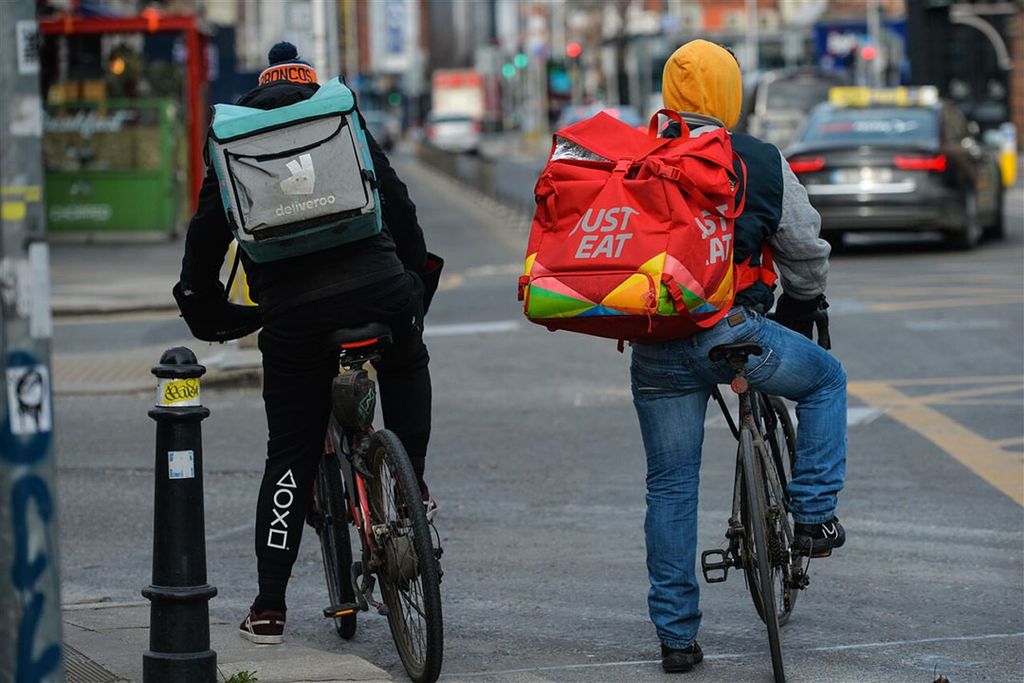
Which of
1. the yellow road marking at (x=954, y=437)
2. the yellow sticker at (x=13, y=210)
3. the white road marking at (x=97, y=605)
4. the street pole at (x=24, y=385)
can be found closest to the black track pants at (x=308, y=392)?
the white road marking at (x=97, y=605)

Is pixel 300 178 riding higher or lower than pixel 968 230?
higher

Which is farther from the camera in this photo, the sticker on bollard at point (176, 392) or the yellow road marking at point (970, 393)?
the yellow road marking at point (970, 393)

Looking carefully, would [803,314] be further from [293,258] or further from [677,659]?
[293,258]

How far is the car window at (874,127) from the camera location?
19.7m

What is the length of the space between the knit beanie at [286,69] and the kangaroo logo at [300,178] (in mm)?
409

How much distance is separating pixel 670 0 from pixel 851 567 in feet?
298

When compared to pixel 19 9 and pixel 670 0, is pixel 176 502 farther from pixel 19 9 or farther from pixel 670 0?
pixel 670 0

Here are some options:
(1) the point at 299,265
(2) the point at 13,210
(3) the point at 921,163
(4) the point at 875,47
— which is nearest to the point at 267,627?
(1) the point at 299,265

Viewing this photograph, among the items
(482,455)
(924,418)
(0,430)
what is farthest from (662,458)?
(924,418)

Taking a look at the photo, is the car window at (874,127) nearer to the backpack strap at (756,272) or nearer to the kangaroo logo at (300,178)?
the backpack strap at (756,272)

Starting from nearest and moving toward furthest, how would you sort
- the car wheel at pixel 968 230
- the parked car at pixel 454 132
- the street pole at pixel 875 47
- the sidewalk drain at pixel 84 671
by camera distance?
1. the sidewalk drain at pixel 84 671
2. the car wheel at pixel 968 230
3. the street pole at pixel 875 47
4. the parked car at pixel 454 132

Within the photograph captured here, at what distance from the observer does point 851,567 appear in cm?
705

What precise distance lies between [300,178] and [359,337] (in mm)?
487

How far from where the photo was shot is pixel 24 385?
354 centimetres
